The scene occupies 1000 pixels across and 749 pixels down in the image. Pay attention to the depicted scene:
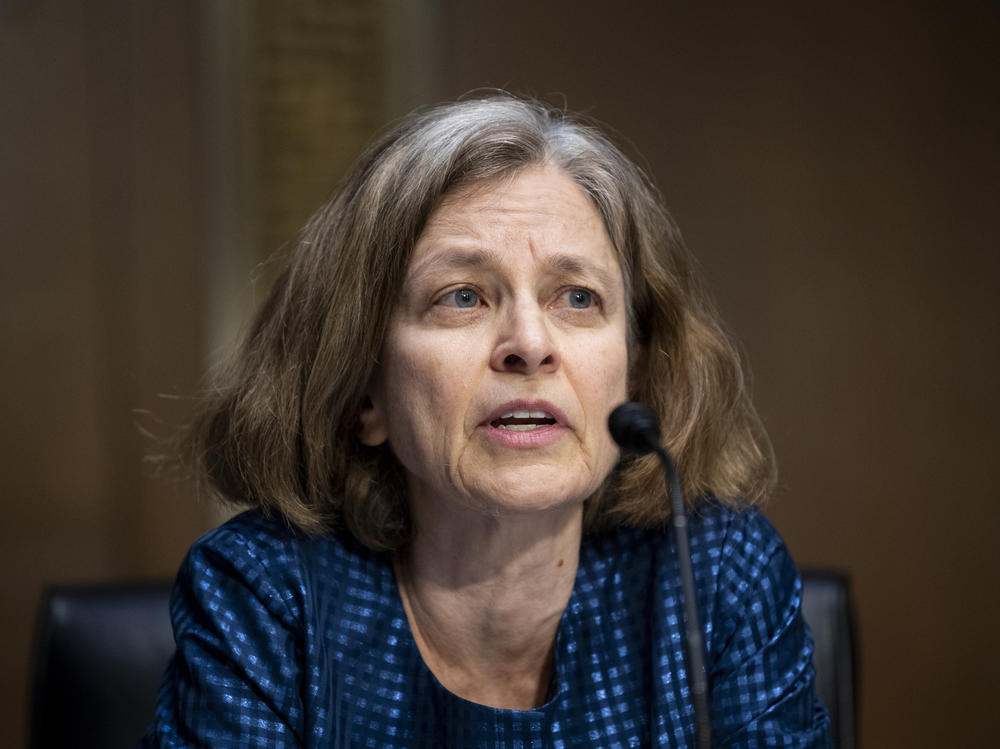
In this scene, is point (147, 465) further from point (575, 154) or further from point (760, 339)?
point (575, 154)

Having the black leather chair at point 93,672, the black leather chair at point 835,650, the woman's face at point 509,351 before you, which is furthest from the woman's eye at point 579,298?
the black leather chair at point 93,672

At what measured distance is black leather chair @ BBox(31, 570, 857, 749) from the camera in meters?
1.47

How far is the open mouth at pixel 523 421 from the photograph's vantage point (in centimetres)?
117

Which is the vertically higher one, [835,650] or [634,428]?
[634,428]

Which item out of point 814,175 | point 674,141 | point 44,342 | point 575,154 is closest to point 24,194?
point 44,342

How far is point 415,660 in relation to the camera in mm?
1290

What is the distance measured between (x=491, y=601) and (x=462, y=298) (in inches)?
14.7

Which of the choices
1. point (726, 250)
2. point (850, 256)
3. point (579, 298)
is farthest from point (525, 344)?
point (850, 256)

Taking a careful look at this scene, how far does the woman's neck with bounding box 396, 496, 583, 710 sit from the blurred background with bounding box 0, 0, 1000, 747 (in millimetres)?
1427

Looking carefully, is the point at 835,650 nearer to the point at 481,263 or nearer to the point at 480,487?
the point at 480,487

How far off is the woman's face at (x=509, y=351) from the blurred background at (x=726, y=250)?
4.75 feet

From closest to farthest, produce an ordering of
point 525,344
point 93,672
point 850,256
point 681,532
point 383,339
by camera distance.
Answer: point 681,532, point 525,344, point 383,339, point 93,672, point 850,256

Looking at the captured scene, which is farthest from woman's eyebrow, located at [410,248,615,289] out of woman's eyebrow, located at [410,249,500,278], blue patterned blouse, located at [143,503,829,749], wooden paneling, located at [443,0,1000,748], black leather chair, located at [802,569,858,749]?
wooden paneling, located at [443,0,1000,748]

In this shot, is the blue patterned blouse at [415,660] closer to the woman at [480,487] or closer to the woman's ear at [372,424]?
the woman at [480,487]
